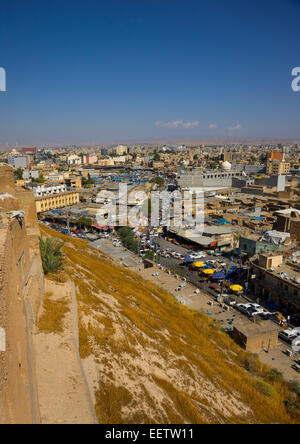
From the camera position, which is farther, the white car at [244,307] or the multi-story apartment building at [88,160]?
the multi-story apartment building at [88,160]

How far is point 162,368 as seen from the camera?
22.6 feet

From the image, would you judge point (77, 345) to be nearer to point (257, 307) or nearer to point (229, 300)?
point (257, 307)

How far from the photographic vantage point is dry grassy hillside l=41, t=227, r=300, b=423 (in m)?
5.49

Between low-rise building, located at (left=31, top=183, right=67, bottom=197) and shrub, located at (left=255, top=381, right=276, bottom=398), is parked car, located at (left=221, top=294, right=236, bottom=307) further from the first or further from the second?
Result: low-rise building, located at (left=31, top=183, right=67, bottom=197)

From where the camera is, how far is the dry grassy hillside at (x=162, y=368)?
18.0 feet

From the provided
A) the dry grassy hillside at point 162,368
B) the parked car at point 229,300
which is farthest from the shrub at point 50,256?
the parked car at point 229,300

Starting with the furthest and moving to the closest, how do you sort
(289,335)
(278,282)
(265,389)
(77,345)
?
(278,282) → (289,335) → (265,389) → (77,345)

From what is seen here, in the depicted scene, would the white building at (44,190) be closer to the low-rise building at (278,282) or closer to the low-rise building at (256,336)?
the low-rise building at (278,282)

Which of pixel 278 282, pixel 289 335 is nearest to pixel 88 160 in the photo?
pixel 278 282

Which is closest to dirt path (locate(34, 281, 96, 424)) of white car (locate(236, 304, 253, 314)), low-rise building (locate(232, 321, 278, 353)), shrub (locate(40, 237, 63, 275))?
shrub (locate(40, 237, 63, 275))

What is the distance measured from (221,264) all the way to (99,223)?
1264 cm

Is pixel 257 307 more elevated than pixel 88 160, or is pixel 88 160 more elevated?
pixel 88 160
